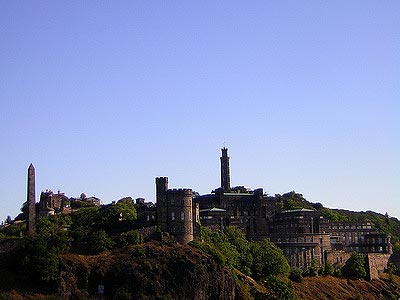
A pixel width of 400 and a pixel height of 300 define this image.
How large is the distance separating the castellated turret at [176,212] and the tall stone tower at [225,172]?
4525 cm

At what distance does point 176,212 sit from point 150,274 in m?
11.0

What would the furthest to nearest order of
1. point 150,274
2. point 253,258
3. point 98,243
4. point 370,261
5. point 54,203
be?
point 54,203, point 370,261, point 253,258, point 98,243, point 150,274

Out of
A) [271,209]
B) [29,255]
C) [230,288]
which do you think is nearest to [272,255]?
[230,288]

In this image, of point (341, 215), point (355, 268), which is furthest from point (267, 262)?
point (341, 215)

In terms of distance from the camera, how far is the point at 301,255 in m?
125

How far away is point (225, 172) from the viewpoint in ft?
501

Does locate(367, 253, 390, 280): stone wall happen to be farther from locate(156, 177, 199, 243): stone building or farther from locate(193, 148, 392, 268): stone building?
locate(156, 177, 199, 243): stone building

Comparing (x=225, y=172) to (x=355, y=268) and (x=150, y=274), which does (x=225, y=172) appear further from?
(x=150, y=274)

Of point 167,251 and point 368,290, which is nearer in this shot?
point 167,251

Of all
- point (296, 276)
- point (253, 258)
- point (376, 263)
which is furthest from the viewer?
point (376, 263)

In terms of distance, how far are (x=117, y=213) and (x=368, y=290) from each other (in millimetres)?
45990

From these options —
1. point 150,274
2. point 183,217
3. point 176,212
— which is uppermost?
point 176,212

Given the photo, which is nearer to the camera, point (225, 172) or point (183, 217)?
point (183, 217)

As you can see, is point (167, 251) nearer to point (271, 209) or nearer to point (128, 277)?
point (128, 277)
